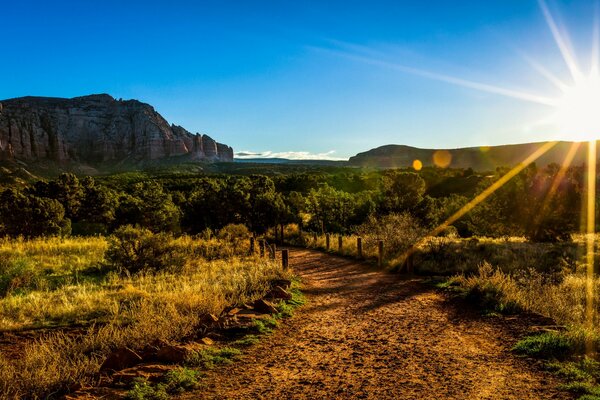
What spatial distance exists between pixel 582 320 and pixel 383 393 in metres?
5.50

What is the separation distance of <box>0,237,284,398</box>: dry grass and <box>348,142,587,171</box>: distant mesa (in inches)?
4441

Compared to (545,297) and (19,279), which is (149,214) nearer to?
(19,279)

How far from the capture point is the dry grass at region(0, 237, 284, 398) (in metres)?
5.18

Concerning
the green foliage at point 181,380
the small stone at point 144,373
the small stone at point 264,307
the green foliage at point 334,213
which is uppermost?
the small stone at point 144,373

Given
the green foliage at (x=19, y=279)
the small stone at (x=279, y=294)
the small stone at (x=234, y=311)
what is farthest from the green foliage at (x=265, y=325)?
the green foliage at (x=19, y=279)

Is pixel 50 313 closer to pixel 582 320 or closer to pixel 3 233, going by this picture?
pixel 582 320

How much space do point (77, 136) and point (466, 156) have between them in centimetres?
18213

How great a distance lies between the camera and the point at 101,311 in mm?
9016

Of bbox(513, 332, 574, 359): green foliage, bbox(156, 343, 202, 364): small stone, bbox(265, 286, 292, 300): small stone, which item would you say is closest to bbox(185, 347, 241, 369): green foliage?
bbox(156, 343, 202, 364): small stone

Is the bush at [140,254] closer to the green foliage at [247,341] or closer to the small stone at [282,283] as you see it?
the small stone at [282,283]

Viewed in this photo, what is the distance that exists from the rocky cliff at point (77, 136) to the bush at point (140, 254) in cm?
16067

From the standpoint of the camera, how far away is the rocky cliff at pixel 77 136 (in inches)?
6211

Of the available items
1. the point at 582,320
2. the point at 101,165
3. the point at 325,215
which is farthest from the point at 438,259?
the point at 101,165

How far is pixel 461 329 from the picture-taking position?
7.88 m
